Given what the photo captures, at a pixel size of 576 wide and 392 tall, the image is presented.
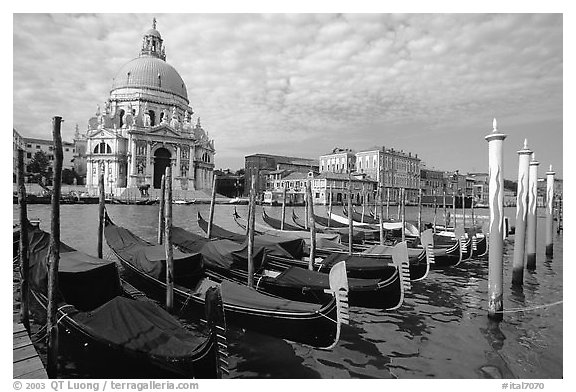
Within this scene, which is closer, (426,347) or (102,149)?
(426,347)

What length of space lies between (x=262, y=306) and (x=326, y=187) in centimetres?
3044

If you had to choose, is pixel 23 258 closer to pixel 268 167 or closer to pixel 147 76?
pixel 147 76

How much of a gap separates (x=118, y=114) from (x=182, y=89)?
654 cm

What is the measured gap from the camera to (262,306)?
3.48 m

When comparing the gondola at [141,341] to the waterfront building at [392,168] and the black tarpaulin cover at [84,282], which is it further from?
the waterfront building at [392,168]

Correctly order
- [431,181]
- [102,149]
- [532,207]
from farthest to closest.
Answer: [431,181] → [102,149] → [532,207]

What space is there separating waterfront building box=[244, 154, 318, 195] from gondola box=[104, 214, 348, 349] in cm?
3362

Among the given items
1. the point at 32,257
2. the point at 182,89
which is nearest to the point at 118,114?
the point at 182,89

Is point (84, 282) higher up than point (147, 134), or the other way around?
point (147, 134)

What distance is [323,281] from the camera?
4.24 m

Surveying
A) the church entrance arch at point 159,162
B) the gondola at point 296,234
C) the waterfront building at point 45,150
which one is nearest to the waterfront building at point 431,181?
the church entrance arch at point 159,162

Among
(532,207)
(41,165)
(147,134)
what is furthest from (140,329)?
(147,134)
